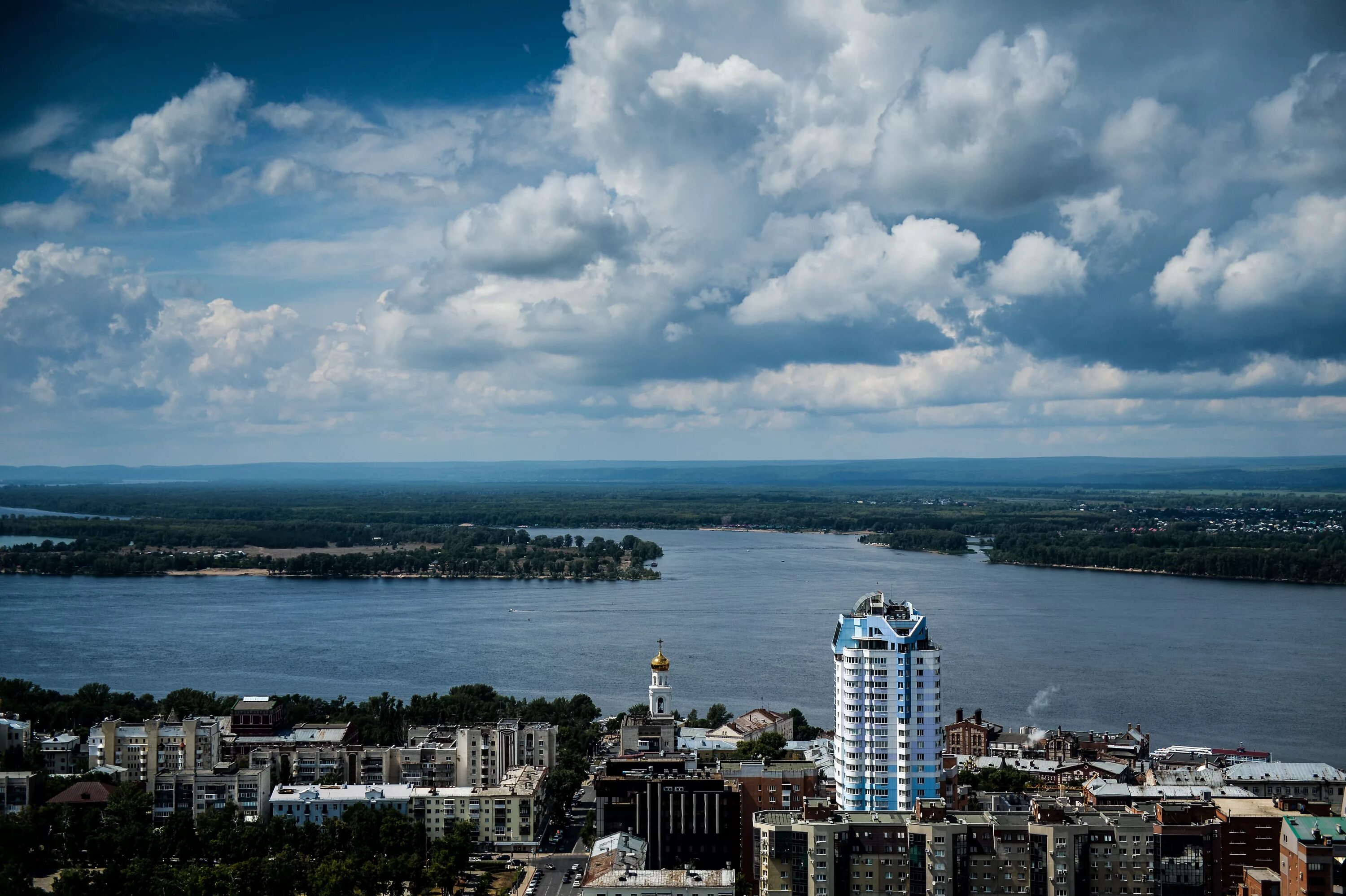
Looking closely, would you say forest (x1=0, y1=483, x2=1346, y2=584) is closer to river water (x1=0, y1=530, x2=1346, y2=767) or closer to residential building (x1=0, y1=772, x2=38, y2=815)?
river water (x1=0, y1=530, x2=1346, y2=767)

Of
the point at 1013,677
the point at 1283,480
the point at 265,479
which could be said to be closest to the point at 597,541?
the point at 1013,677

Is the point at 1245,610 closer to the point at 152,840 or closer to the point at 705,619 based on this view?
the point at 705,619

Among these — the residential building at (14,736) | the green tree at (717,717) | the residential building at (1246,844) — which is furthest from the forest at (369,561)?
the residential building at (1246,844)

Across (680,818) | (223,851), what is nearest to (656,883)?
(680,818)

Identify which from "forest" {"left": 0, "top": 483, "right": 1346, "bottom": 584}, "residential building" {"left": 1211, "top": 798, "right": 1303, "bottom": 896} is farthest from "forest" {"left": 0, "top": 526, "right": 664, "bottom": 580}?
"residential building" {"left": 1211, "top": 798, "right": 1303, "bottom": 896}

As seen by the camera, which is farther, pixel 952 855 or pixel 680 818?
pixel 680 818

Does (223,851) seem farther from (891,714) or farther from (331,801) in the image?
(891,714)
